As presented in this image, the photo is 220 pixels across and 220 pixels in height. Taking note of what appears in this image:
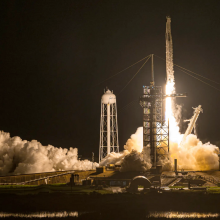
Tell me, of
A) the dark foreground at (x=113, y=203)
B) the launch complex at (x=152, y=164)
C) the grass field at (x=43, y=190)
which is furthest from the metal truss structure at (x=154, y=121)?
the dark foreground at (x=113, y=203)

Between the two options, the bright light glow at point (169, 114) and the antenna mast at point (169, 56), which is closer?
the bright light glow at point (169, 114)

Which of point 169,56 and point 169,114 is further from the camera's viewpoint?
point 169,114

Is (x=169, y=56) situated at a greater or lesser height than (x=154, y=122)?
greater

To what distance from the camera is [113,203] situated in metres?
53.7

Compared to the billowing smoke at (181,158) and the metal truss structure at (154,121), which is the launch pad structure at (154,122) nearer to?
the metal truss structure at (154,121)

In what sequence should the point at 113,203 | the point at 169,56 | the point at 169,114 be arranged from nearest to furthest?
the point at 113,203 < the point at 169,56 < the point at 169,114

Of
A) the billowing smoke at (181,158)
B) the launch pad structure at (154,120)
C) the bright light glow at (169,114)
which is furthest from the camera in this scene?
the bright light glow at (169,114)

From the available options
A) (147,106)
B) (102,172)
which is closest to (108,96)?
(147,106)

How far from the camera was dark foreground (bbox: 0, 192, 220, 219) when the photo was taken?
5103cm

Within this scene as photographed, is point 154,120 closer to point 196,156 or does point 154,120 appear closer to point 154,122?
point 154,122

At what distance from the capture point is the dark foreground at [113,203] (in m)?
51.0

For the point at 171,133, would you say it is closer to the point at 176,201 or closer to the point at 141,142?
the point at 141,142

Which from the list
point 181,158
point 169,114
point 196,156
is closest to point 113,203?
point 181,158

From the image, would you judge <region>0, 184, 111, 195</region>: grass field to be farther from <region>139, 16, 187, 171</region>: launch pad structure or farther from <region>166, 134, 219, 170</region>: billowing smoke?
<region>166, 134, 219, 170</region>: billowing smoke
